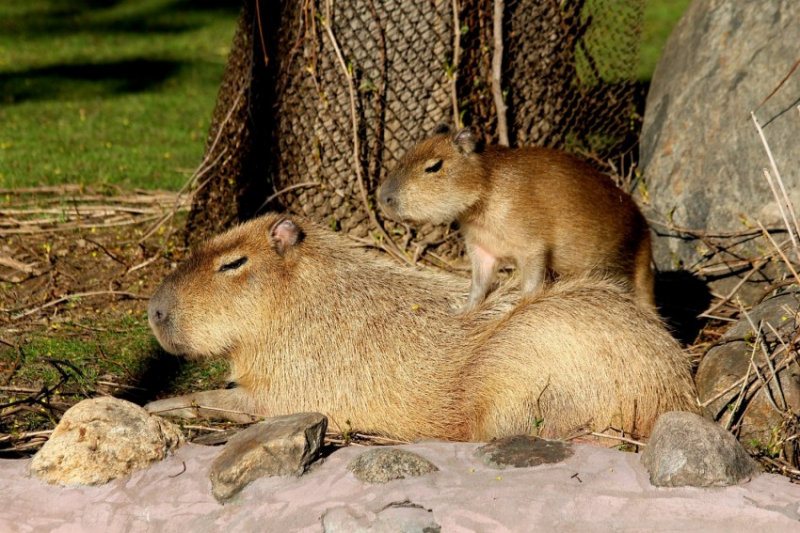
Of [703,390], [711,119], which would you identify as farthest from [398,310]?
[711,119]

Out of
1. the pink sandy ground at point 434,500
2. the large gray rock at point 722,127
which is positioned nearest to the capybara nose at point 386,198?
the pink sandy ground at point 434,500

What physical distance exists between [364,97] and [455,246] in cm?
107

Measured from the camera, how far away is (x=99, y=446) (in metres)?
3.49

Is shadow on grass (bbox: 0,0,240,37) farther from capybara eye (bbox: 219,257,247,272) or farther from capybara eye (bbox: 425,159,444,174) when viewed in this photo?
capybara eye (bbox: 219,257,247,272)

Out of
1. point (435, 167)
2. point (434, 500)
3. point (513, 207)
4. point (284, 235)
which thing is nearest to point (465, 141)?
point (435, 167)

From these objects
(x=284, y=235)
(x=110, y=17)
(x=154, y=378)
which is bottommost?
(x=154, y=378)

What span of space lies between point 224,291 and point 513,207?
139 cm

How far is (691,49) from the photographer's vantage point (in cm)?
606

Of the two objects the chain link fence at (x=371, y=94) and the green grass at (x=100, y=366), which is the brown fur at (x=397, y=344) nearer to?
the green grass at (x=100, y=366)

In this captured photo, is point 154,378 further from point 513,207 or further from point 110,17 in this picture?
point 110,17

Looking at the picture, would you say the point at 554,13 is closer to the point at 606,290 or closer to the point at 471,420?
the point at 606,290

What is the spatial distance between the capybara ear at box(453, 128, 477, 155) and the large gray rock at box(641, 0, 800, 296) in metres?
1.68

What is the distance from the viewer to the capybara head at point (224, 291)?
4.12m

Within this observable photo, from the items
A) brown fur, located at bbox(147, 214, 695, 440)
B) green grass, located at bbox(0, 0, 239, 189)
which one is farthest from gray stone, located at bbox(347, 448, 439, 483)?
green grass, located at bbox(0, 0, 239, 189)
